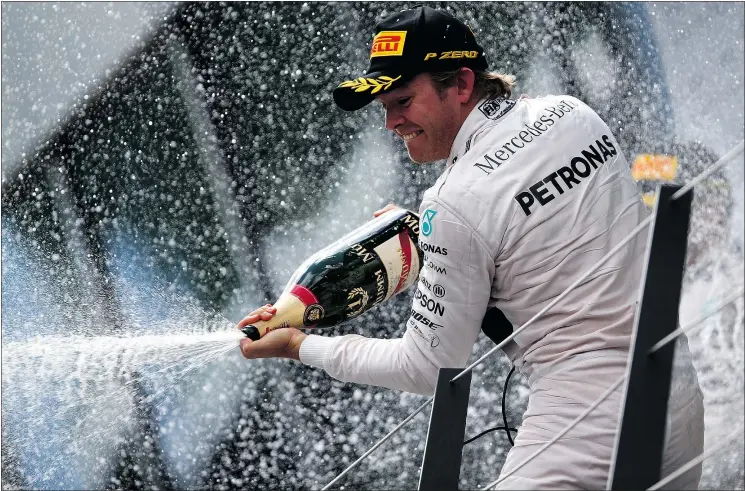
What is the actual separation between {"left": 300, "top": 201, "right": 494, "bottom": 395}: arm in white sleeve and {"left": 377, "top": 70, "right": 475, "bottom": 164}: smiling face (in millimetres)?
183

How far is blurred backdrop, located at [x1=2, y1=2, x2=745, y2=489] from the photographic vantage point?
3795mm

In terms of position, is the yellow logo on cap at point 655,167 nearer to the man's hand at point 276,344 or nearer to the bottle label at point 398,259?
the bottle label at point 398,259

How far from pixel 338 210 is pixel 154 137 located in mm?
791

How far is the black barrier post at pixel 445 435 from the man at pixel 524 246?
0.09 m

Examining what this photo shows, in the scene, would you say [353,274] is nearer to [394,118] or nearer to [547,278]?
[394,118]

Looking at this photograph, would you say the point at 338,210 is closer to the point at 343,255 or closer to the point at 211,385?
the point at 211,385

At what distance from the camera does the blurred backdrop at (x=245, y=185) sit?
3.79 m

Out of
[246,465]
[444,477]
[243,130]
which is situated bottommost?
[246,465]

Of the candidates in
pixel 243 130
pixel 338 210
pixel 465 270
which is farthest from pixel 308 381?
pixel 465 270

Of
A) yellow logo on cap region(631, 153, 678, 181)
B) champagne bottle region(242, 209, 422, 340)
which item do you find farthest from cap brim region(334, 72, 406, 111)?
yellow logo on cap region(631, 153, 678, 181)

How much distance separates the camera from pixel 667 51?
3814 mm

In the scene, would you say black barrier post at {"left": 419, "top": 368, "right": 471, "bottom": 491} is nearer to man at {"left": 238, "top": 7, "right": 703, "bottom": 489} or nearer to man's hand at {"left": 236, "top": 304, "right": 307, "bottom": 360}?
man at {"left": 238, "top": 7, "right": 703, "bottom": 489}

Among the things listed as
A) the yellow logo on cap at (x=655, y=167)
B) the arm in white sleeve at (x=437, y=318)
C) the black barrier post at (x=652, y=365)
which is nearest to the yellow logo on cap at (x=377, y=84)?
the arm in white sleeve at (x=437, y=318)

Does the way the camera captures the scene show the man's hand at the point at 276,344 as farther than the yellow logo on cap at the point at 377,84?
Yes
